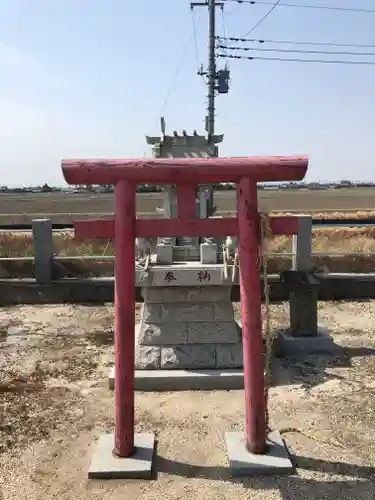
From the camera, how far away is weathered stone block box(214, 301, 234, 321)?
5793mm

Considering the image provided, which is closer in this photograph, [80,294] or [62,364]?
Answer: [62,364]

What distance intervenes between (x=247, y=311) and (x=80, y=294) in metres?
5.98

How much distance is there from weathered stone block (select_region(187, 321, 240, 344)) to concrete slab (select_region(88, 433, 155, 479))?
5.89 feet

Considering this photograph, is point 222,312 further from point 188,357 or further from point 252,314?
point 252,314

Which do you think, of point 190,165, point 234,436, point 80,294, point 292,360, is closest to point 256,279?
point 190,165

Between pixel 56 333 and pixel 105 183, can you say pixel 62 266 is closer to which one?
pixel 56 333

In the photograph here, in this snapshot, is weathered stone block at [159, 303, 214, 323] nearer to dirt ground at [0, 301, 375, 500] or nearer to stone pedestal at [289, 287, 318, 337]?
dirt ground at [0, 301, 375, 500]

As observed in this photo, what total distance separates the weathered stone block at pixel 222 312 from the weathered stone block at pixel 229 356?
0.31 m

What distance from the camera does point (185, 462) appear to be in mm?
3953

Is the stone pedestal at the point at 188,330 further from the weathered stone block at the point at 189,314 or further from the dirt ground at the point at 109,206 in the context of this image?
the dirt ground at the point at 109,206

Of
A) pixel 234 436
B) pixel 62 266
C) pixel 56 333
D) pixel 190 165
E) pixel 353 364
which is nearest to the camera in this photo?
pixel 190 165

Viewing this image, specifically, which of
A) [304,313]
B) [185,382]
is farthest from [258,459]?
[304,313]

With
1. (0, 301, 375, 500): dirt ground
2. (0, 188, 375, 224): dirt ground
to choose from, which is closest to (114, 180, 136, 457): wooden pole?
(0, 301, 375, 500): dirt ground

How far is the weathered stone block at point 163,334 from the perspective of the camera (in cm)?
577
